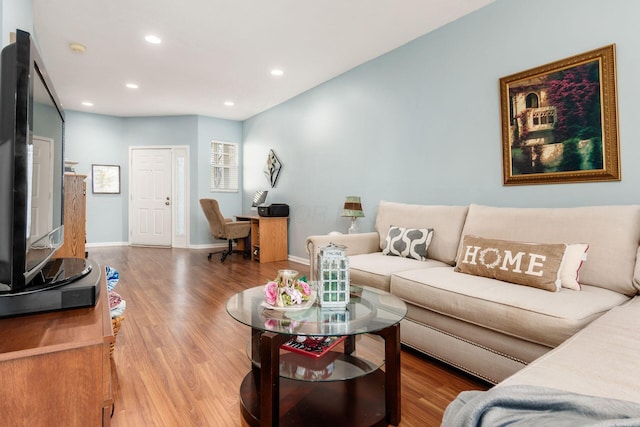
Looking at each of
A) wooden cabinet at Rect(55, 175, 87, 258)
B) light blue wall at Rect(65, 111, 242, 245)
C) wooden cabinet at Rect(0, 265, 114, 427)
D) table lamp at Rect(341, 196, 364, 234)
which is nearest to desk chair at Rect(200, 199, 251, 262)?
light blue wall at Rect(65, 111, 242, 245)

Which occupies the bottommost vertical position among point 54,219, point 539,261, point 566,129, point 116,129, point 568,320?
point 568,320

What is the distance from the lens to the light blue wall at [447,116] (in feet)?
7.11

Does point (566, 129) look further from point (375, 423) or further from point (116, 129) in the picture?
point (116, 129)

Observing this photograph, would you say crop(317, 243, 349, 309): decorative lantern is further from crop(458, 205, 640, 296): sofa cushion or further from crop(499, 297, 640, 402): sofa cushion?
crop(458, 205, 640, 296): sofa cushion

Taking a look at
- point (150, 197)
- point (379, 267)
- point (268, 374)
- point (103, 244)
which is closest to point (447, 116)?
point (379, 267)

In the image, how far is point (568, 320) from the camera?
1.39m

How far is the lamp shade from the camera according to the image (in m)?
3.69

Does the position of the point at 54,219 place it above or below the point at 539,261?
above

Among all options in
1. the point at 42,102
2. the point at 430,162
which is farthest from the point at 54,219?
the point at 430,162

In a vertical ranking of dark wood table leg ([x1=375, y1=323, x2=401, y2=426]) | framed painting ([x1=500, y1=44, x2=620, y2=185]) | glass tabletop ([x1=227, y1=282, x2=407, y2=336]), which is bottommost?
dark wood table leg ([x1=375, y1=323, x2=401, y2=426])

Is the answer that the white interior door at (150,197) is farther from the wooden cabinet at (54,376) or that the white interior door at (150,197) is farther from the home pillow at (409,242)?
the wooden cabinet at (54,376)

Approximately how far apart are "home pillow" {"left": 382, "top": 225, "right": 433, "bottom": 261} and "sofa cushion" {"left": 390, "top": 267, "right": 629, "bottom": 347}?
0.62 m

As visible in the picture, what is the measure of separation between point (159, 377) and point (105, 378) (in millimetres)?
1091

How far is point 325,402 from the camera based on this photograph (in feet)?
4.82
